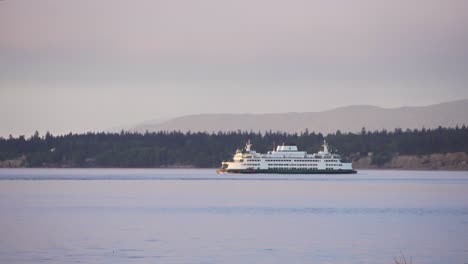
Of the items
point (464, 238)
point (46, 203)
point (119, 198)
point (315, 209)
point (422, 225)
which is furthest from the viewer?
point (119, 198)

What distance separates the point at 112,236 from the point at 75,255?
9901 mm

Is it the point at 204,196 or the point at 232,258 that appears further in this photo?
the point at 204,196

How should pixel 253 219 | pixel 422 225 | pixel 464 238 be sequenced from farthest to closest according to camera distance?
pixel 253 219
pixel 422 225
pixel 464 238

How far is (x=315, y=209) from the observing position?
93562mm

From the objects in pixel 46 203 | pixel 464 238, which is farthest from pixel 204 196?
pixel 464 238

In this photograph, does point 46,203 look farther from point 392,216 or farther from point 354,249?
point 354,249

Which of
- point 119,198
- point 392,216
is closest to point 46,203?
point 119,198

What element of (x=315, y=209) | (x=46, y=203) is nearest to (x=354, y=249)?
(x=315, y=209)

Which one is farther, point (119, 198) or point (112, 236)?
point (119, 198)

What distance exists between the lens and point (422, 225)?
74625mm

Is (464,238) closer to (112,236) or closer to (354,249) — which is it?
(354,249)

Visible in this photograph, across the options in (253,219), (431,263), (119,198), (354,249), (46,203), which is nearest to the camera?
(431,263)

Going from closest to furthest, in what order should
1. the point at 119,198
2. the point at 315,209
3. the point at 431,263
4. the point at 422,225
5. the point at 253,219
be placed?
the point at 431,263 → the point at 422,225 → the point at 253,219 → the point at 315,209 → the point at 119,198

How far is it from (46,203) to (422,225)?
39.0 metres
